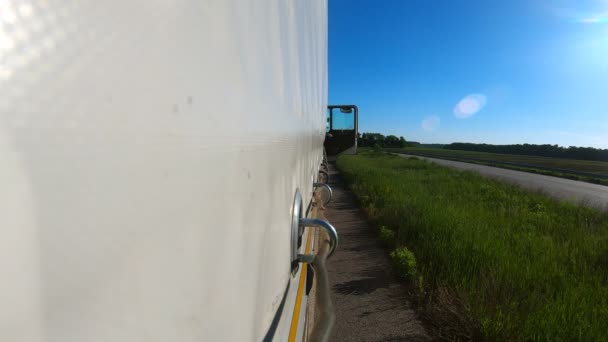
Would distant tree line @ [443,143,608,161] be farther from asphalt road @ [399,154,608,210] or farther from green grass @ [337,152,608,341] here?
green grass @ [337,152,608,341]

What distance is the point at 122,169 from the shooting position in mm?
310

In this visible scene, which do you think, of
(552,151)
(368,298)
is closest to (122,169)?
(368,298)

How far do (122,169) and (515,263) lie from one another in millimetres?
4609

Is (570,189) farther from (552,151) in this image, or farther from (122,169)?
(552,151)

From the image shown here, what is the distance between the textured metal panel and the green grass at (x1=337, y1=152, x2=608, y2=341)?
3120mm

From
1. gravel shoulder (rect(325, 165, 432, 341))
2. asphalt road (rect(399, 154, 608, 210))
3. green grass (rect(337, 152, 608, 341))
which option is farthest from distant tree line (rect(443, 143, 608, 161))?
gravel shoulder (rect(325, 165, 432, 341))

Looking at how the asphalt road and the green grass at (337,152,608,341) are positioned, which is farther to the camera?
the asphalt road

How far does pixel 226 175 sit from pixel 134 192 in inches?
9.4

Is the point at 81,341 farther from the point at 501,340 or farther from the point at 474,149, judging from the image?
the point at 474,149

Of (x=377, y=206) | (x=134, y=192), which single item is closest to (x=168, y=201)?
(x=134, y=192)

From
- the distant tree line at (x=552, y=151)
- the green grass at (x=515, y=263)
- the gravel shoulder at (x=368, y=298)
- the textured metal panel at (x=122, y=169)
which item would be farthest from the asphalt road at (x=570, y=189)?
the distant tree line at (x=552, y=151)

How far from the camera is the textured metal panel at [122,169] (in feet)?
0.72

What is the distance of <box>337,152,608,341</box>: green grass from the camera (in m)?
2.82

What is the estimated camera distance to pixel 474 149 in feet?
280
